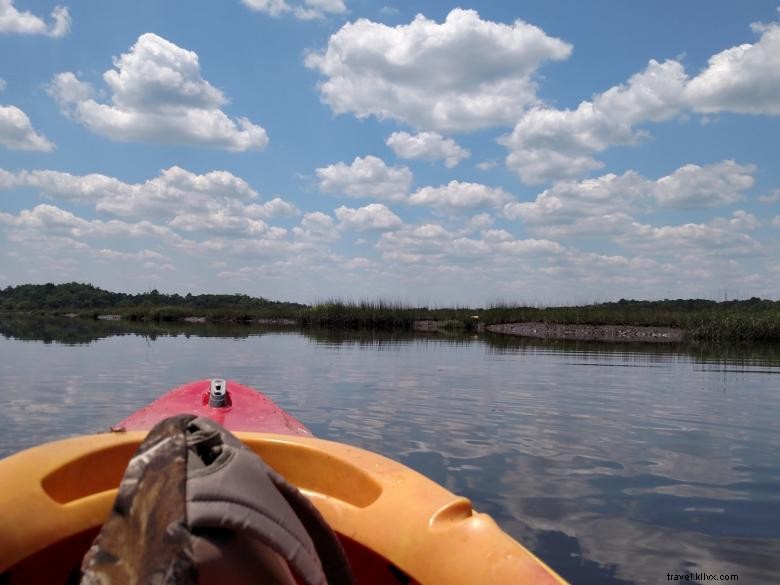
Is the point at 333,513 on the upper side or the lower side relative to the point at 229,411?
lower

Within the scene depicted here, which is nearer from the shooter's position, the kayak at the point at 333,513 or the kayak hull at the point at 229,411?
the kayak at the point at 333,513

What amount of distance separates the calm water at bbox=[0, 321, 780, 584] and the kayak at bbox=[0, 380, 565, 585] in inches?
65.6

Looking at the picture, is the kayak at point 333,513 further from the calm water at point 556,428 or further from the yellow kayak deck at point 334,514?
the calm water at point 556,428

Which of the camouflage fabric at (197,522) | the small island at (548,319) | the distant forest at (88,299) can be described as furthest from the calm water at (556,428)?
the distant forest at (88,299)

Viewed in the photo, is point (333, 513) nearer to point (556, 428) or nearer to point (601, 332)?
point (556, 428)

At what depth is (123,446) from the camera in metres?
2.31

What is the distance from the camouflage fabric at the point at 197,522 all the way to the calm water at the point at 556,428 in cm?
245

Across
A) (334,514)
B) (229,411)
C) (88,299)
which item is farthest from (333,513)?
(88,299)

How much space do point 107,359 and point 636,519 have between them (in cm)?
1266

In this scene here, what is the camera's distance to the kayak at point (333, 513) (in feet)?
6.57

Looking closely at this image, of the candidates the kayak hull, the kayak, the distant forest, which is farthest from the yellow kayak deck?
the distant forest

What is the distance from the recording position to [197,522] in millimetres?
1443

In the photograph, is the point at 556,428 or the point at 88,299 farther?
the point at 88,299

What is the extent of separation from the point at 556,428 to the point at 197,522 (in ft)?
22.1
